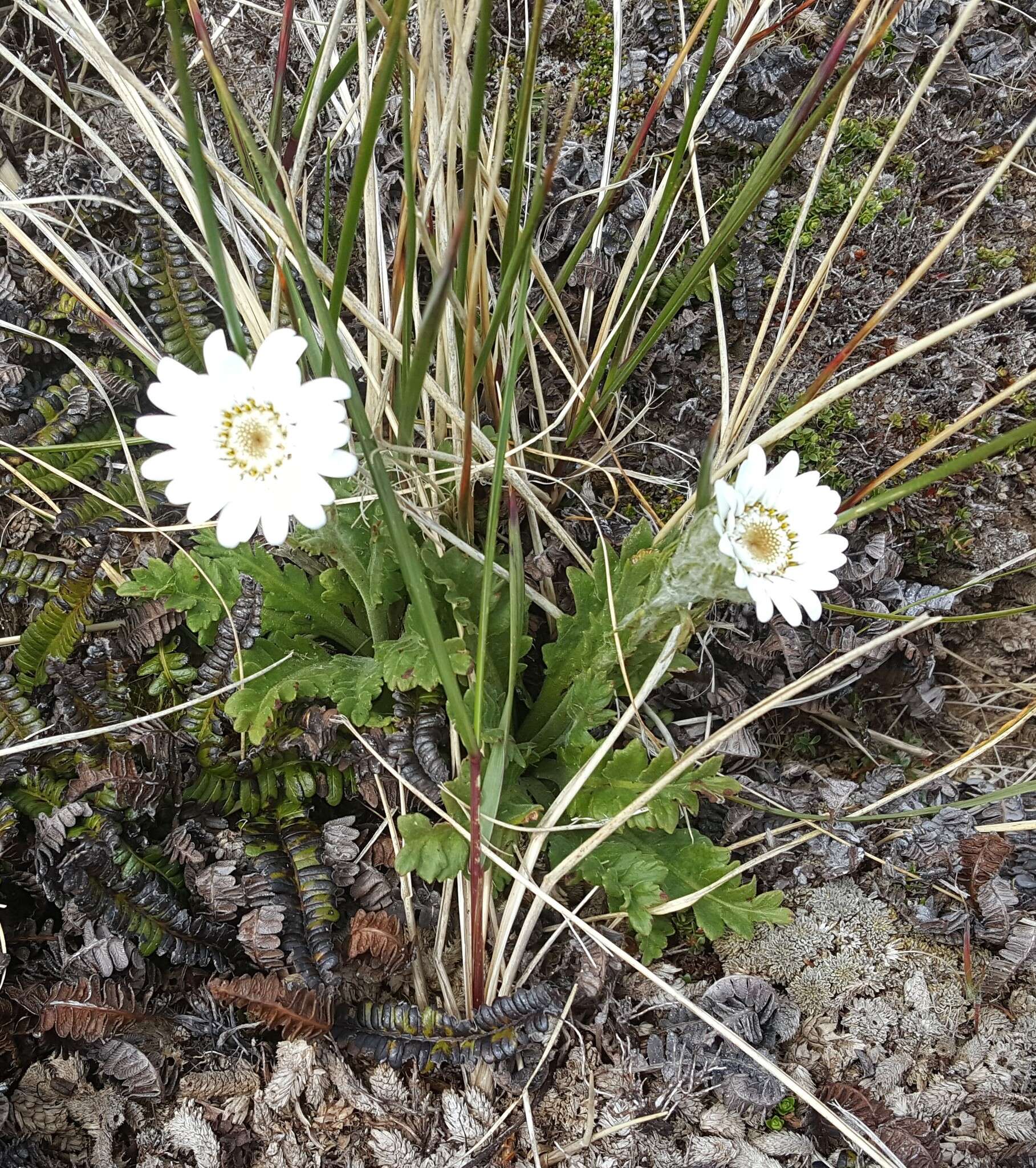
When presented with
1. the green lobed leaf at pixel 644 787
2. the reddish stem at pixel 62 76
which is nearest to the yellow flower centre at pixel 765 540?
the green lobed leaf at pixel 644 787

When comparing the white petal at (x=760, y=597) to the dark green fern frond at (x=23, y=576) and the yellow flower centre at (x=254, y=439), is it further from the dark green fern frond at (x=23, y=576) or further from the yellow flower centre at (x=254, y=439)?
the dark green fern frond at (x=23, y=576)

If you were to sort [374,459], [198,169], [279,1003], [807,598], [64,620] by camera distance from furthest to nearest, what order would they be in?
[64,620], [279,1003], [807,598], [374,459], [198,169]

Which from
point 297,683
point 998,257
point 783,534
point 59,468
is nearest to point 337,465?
point 297,683

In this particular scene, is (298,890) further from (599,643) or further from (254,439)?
(254,439)

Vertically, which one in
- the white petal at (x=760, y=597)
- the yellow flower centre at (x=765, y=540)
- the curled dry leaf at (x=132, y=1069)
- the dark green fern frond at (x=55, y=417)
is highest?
the dark green fern frond at (x=55, y=417)

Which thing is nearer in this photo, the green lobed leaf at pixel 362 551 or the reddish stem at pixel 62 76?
the green lobed leaf at pixel 362 551
